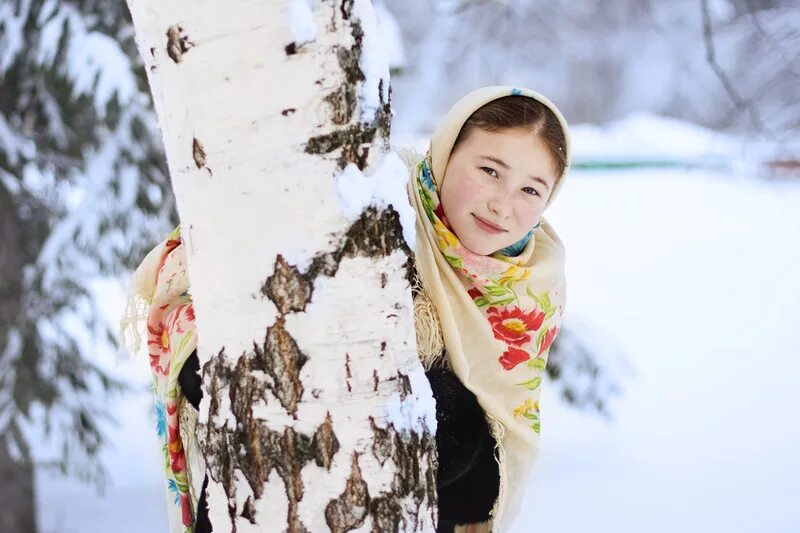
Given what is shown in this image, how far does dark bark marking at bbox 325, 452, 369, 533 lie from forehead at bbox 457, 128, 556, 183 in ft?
2.56

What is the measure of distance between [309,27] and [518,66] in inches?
257

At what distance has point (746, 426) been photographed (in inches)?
245

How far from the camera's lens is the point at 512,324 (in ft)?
5.29

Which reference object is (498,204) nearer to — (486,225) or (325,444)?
(486,225)

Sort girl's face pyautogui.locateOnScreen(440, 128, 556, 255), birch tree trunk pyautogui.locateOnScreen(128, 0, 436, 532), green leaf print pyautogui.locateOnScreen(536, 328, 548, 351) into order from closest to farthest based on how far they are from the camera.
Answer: birch tree trunk pyautogui.locateOnScreen(128, 0, 436, 532) < girl's face pyautogui.locateOnScreen(440, 128, 556, 255) < green leaf print pyautogui.locateOnScreen(536, 328, 548, 351)

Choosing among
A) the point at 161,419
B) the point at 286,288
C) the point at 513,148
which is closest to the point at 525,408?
the point at 513,148

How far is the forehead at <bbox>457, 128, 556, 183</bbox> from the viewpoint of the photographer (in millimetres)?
1543

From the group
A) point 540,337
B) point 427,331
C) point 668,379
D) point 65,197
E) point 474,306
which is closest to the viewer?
point 427,331

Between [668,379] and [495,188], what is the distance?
5876mm

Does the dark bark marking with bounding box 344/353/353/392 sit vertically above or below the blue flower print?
below

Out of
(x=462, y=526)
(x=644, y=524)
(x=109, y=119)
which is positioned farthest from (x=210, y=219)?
(x=644, y=524)

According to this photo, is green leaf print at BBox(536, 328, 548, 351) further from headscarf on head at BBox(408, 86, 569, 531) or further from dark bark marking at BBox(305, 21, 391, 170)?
dark bark marking at BBox(305, 21, 391, 170)

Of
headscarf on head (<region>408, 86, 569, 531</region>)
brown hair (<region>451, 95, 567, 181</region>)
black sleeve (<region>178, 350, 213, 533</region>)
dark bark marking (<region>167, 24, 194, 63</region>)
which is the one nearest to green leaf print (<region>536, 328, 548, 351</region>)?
headscarf on head (<region>408, 86, 569, 531</region>)

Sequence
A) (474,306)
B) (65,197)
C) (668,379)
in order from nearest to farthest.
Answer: (474,306) → (65,197) → (668,379)
